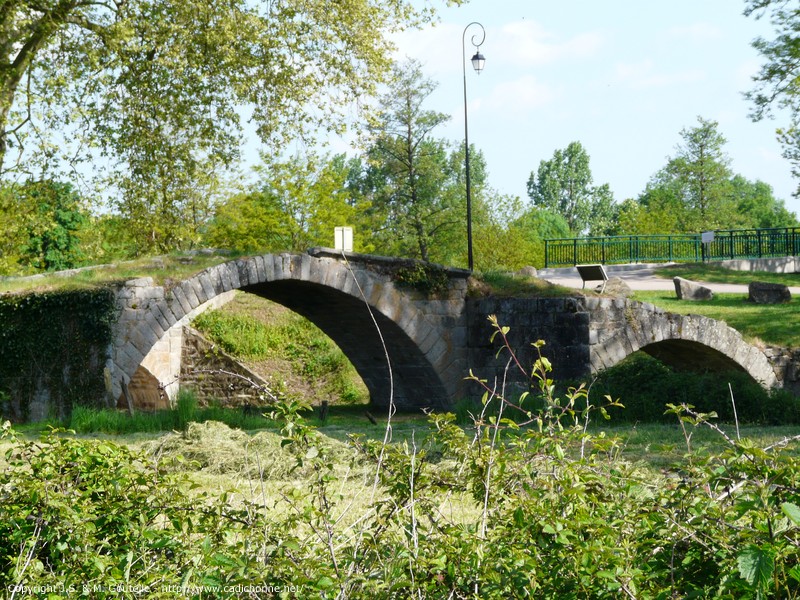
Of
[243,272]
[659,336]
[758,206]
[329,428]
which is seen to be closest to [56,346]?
[243,272]

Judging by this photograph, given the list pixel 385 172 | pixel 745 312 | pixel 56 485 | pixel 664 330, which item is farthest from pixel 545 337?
pixel 385 172

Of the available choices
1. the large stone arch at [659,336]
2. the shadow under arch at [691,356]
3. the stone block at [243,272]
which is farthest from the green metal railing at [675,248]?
the stone block at [243,272]

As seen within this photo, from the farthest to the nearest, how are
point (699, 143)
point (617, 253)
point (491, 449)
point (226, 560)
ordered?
point (699, 143), point (617, 253), point (491, 449), point (226, 560)

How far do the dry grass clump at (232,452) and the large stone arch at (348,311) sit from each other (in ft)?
11.9

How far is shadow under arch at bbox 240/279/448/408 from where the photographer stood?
1577 cm

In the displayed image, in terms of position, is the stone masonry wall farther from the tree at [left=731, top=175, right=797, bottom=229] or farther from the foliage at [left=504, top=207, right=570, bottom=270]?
the tree at [left=731, top=175, right=797, bottom=229]

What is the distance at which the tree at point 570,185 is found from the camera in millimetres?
72438

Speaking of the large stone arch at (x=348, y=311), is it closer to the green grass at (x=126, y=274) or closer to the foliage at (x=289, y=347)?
the green grass at (x=126, y=274)

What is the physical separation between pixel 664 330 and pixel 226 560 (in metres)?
13.0

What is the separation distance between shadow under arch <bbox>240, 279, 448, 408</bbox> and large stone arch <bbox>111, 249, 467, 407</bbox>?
0.02 metres

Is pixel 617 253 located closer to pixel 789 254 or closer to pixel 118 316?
pixel 789 254

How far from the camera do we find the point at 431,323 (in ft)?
52.8

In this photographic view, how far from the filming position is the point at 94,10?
54.4 ft

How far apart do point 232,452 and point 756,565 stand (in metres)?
6.71
